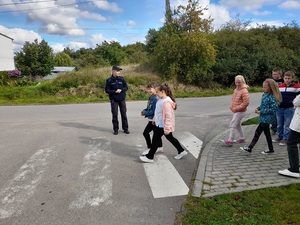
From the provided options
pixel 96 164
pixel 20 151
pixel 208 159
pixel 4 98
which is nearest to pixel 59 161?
pixel 96 164

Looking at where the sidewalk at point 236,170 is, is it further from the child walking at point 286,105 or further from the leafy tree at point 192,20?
the leafy tree at point 192,20

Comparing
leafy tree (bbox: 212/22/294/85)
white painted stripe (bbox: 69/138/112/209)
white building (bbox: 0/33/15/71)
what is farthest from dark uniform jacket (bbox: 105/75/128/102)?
white building (bbox: 0/33/15/71)

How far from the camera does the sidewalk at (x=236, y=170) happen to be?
3.83 m

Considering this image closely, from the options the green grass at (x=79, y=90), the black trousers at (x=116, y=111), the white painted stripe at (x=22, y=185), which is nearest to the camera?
the white painted stripe at (x=22, y=185)

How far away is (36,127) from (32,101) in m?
→ 7.56

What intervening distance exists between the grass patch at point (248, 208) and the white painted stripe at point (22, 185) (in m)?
2.30

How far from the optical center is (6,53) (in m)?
48.7

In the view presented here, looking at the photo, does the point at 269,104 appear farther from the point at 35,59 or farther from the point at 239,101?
the point at 35,59

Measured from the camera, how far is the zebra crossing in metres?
3.52

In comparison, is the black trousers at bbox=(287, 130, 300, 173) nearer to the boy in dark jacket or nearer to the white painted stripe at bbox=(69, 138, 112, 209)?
the white painted stripe at bbox=(69, 138, 112, 209)

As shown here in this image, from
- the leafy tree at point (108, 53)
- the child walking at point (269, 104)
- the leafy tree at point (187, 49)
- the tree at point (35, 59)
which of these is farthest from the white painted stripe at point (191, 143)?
the leafy tree at point (108, 53)

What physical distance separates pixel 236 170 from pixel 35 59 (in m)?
38.9

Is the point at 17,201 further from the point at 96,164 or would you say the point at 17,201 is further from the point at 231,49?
the point at 231,49

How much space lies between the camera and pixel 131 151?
18.8ft
